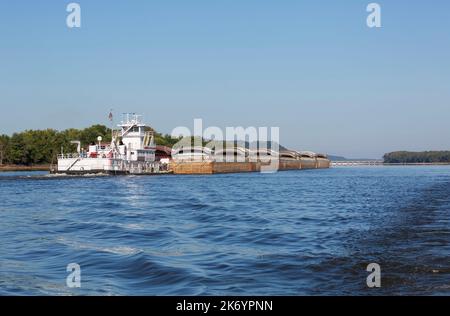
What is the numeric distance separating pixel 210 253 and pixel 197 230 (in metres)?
5.49

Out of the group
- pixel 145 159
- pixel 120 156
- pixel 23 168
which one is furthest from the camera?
pixel 23 168

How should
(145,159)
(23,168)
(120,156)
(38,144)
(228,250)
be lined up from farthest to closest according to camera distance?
1. (38,144)
2. (23,168)
3. (145,159)
4. (120,156)
5. (228,250)

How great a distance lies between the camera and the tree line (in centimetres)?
12988

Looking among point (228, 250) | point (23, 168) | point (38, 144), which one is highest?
point (38, 144)

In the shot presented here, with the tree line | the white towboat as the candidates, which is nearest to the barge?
the white towboat

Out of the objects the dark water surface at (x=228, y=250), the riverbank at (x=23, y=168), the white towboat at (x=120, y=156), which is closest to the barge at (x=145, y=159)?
the white towboat at (x=120, y=156)

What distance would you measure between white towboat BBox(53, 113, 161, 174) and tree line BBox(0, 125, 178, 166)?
39.7 metres

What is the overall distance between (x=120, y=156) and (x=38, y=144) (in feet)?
192

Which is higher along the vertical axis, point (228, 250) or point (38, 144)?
point (38, 144)

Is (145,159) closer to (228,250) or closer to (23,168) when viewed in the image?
(23,168)

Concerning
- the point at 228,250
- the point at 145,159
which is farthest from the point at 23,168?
the point at 228,250

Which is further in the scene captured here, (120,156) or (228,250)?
(120,156)

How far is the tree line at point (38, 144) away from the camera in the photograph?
129875 mm

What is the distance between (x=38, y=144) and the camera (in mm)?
135250
